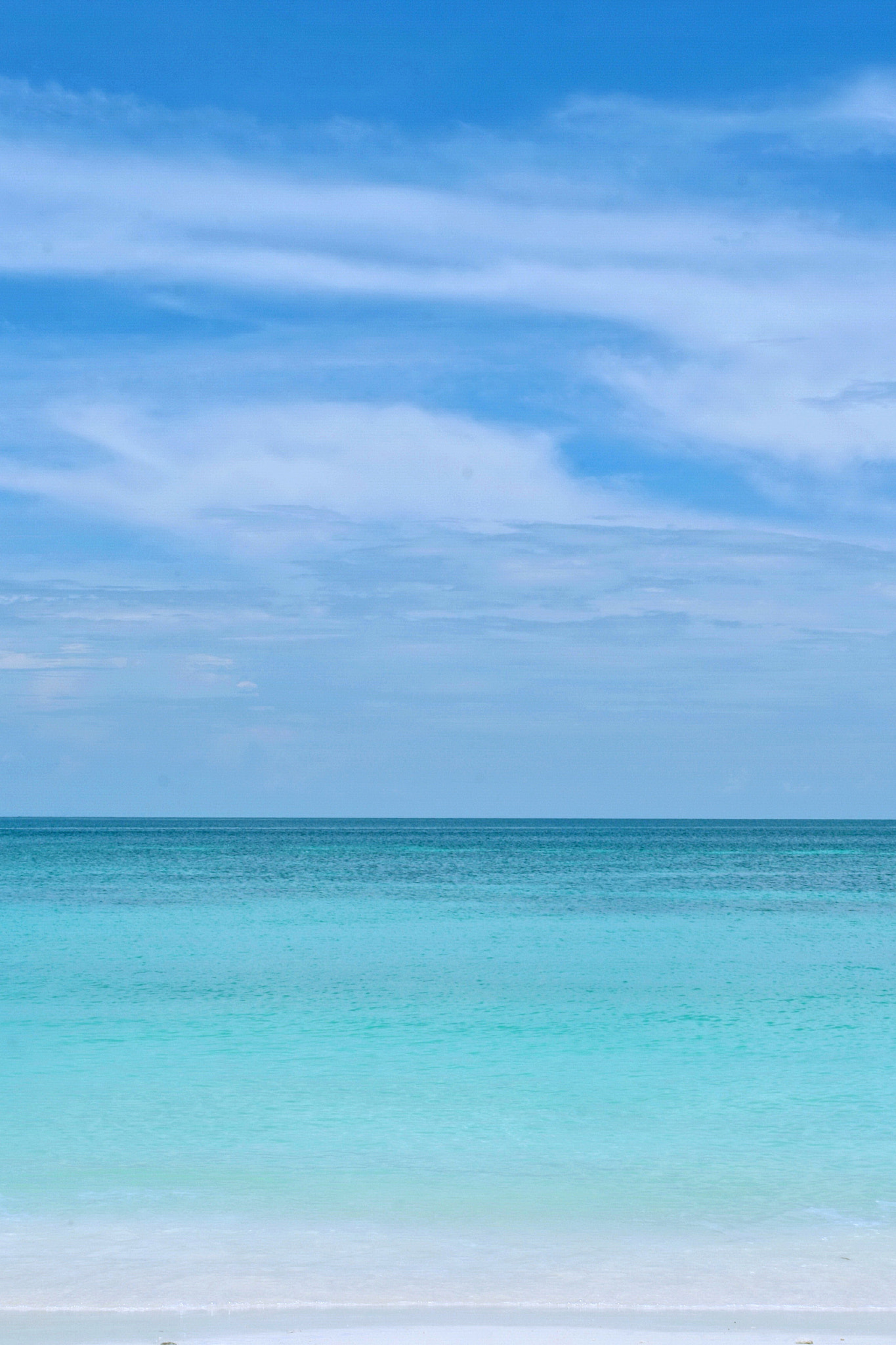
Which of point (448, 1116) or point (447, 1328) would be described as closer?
point (447, 1328)

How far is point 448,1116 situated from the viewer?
1089 cm

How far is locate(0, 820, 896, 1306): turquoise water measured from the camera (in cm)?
742

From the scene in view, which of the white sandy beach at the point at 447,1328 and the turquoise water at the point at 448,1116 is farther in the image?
the turquoise water at the point at 448,1116

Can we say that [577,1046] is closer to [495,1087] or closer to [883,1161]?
[495,1087]

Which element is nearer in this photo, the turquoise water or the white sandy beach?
the white sandy beach

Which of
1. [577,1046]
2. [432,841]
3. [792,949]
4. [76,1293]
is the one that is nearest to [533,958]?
[792,949]

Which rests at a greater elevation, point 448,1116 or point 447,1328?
point 448,1116

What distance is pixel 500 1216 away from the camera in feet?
27.2

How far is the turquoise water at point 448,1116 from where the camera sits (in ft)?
24.3

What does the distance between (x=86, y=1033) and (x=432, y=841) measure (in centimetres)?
7899

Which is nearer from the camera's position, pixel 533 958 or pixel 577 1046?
pixel 577 1046

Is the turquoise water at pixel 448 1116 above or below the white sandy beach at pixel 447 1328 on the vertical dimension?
above

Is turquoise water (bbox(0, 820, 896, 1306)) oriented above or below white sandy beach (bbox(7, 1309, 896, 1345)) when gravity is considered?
above

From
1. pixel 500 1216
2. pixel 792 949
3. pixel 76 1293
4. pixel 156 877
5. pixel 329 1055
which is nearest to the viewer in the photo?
pixel 76 1293
